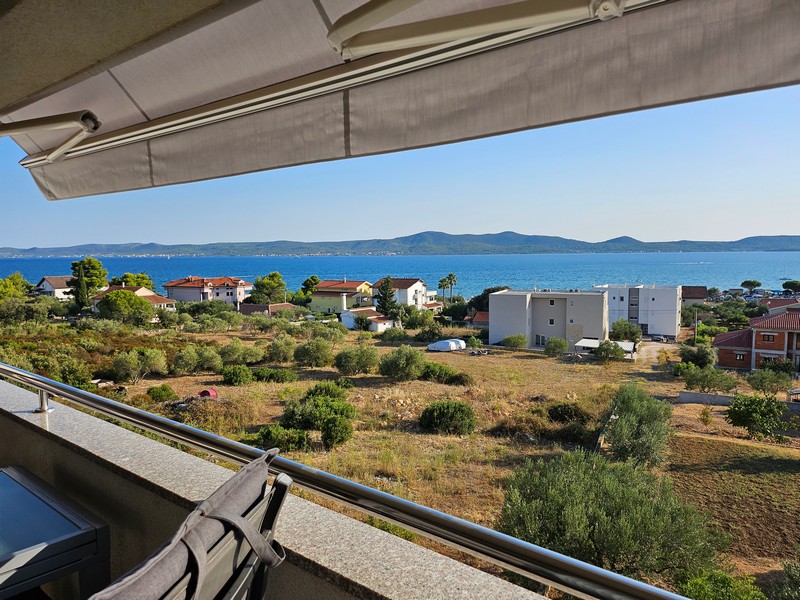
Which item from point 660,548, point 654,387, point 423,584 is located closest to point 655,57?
point 423,584

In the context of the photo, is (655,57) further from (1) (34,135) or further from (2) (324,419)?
(2) (324,419)

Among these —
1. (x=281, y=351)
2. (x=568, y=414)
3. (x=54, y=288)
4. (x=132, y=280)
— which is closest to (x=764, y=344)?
(x=568, y=414)

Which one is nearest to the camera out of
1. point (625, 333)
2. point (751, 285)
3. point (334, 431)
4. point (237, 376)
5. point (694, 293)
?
point (334, 431)

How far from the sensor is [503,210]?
94625 millimetres

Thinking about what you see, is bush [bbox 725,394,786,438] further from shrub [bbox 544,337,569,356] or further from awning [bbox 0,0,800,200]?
shrub [bbox 544,337,569,356]

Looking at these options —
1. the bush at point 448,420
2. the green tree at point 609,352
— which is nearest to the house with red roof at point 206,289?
the green tree at point 609,352

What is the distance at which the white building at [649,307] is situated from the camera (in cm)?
3101

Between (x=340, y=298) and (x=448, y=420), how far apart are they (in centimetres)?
3043

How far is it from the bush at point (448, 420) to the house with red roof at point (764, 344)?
16865 millimetres

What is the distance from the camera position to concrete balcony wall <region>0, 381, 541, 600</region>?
2.61 feet

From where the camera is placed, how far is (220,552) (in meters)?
0.57

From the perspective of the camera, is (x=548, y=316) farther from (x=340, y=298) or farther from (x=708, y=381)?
(x=340, y=298)

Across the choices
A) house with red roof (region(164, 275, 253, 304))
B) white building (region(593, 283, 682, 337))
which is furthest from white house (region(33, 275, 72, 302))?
white building (region(593, 283, 682, 337))

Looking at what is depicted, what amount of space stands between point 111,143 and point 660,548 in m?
4.72
